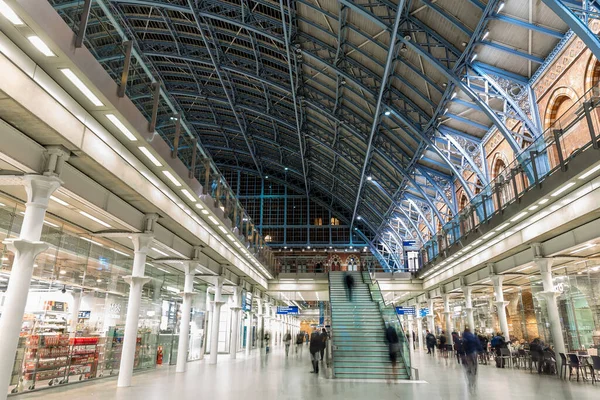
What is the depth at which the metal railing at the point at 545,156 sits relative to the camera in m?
9.46

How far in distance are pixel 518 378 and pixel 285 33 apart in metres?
19.4

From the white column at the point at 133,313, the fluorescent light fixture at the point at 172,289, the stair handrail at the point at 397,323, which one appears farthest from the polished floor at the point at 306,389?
the fluorescent light fixture at the point at 172,289

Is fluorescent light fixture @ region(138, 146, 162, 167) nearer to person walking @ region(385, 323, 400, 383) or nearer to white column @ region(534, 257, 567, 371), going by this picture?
person walking @ region(385, 323, 400, 383)

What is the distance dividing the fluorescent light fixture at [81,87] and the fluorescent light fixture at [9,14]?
98 centimetres

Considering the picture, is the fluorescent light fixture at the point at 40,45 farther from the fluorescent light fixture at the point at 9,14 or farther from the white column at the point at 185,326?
the white column at the point at 185,326

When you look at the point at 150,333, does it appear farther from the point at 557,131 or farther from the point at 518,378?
the point at 557,131

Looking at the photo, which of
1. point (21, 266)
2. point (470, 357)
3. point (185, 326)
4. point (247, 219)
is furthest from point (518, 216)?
point (247, 219)

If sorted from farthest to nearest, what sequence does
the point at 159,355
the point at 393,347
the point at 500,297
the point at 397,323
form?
the point at 500,297 < the point at 159,355 < the point at 397,323 < the point at 393,347

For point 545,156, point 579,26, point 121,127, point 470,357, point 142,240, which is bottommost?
point 470,357

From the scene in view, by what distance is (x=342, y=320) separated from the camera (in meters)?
20.4

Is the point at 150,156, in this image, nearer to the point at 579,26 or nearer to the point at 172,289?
the point at 579,26

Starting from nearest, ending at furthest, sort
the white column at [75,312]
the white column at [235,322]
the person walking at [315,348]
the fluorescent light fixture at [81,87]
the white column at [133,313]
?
the fluorescent light fixture at [81,87], the white column at [133,313], the white column at [75,312], the person walking at [315,348], the white column at [235,322]

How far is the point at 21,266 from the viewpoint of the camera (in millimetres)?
7352

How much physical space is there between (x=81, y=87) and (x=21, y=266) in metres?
3.49
